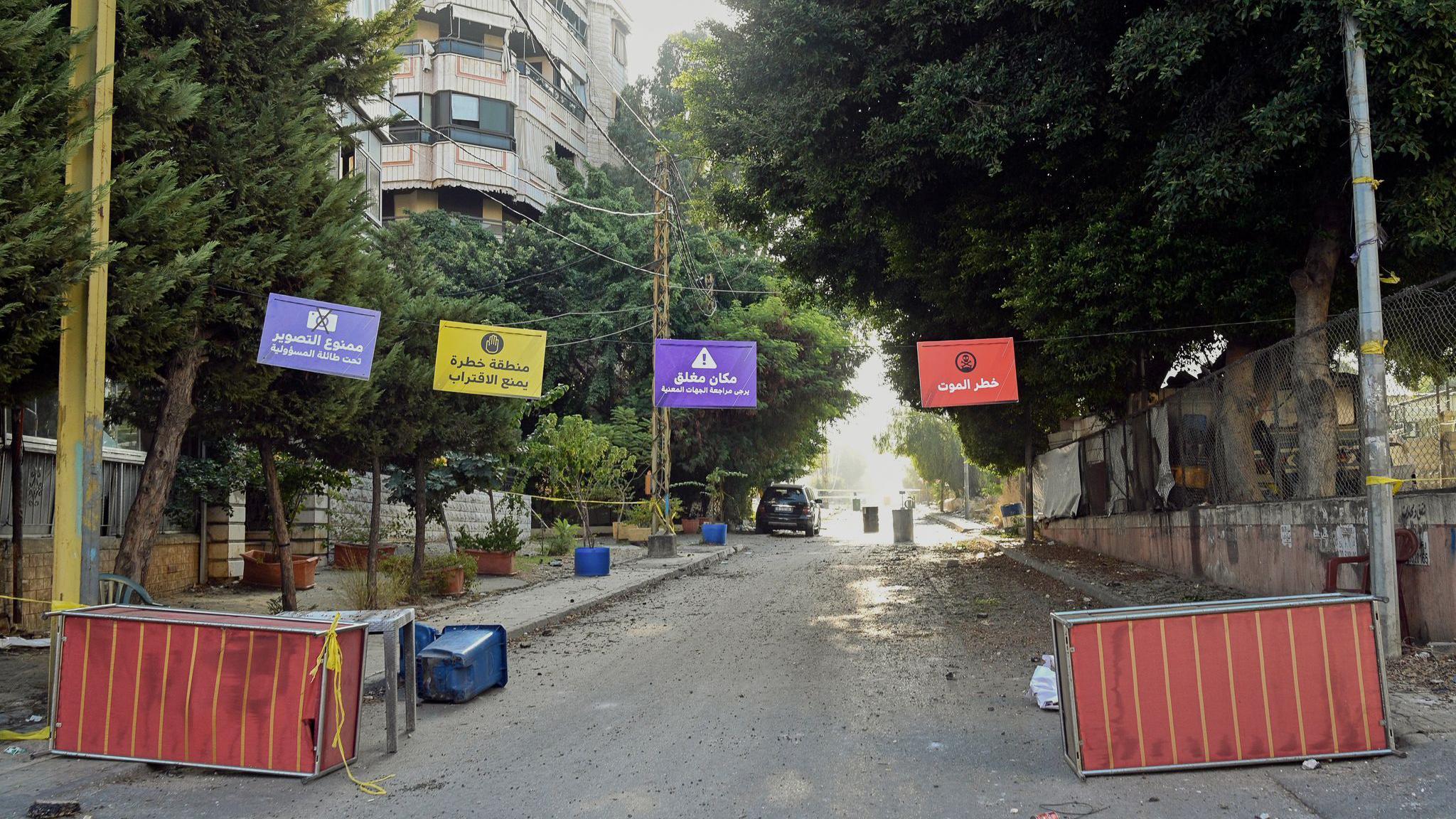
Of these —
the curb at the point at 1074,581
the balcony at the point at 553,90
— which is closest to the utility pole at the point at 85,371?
the curb at the point at 1074,581

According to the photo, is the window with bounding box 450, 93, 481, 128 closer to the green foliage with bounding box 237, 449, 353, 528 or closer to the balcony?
the balcony

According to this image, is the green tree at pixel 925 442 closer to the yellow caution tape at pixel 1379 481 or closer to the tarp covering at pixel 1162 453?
the tarp covering at pixel 1162 453

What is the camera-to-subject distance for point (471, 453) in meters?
15.5

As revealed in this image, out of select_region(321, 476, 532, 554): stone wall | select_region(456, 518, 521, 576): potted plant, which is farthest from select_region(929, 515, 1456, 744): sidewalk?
select_region(321, 476, 532, 554): stone wall

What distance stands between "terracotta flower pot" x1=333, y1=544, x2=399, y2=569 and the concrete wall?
1374 centimetres

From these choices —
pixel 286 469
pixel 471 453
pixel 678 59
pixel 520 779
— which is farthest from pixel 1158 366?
pixel 678 59

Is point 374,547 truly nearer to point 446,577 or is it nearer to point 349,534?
point 446,577

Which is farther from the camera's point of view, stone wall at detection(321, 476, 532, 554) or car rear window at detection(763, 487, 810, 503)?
car rear window at detection(763, 487, 810, 503)

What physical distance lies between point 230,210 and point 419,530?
6.81 metres

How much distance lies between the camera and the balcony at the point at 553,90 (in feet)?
137

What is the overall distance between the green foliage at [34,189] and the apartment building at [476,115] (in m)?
31.7

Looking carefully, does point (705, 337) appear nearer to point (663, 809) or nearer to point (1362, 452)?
point (1362, 452)

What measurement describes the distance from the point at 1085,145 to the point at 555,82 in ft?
118

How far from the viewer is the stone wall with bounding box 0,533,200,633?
450 inches
